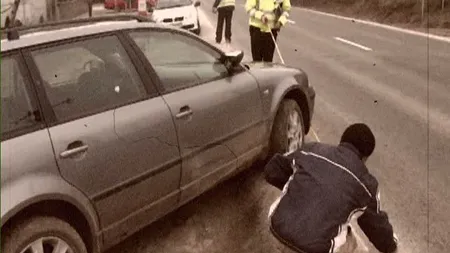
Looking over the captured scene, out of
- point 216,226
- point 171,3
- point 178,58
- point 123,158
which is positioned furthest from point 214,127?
point 171,3

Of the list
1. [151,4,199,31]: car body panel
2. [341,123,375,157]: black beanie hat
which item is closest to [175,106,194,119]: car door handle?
[341,123,375,157]: black beanie hat

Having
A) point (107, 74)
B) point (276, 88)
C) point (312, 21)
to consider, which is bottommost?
point (312, 21)

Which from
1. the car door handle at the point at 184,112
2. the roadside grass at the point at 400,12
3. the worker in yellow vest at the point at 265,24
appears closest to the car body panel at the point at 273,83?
the car door handle at the point at 184,112

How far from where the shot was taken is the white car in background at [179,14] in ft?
75.5

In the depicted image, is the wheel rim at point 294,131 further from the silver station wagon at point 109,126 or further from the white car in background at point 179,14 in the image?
the white car in background at point 179,14

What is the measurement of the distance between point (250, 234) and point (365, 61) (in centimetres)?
1115

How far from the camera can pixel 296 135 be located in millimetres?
6895

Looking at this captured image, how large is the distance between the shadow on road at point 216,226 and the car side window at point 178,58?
110 cm

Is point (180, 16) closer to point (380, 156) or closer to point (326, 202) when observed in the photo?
point (380, 156)

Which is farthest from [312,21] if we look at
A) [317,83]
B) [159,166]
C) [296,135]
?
[159,166]

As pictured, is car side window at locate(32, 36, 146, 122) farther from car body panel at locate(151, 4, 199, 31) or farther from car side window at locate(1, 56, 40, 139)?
car body panel at locate(151, 4, 199, 31)

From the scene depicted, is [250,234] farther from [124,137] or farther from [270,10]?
[270,10]

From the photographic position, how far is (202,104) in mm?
5348

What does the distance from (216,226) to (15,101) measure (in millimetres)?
2111
